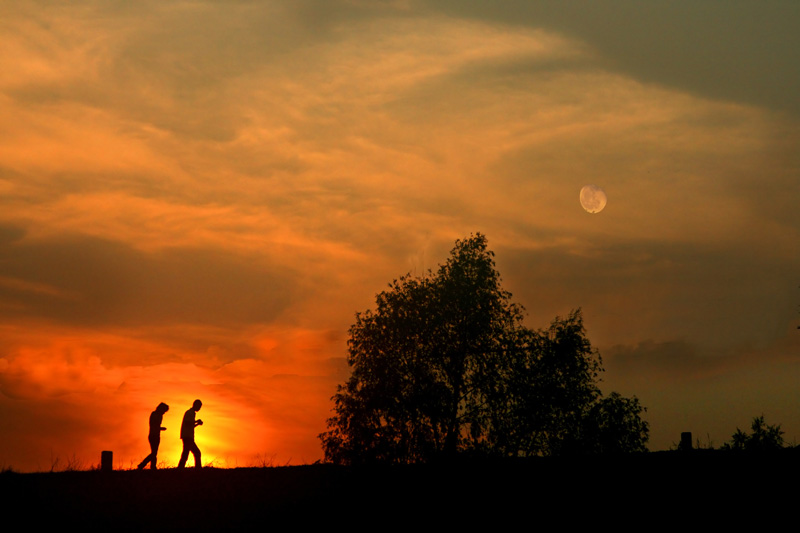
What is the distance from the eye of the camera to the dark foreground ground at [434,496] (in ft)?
69.3

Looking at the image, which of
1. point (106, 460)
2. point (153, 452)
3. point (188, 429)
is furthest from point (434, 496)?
point (106, 460)

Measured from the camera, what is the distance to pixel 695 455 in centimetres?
2705

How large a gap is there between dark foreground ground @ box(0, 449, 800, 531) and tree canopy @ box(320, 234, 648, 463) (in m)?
20.5

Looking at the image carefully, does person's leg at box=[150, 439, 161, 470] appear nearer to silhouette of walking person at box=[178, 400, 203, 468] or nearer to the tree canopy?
silhouette of walking person at box=[178, 400, 203, 468]

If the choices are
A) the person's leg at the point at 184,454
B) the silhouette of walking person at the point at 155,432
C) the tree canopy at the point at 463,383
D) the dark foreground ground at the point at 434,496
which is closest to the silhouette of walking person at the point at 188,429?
the person's leg at the point at 184,454

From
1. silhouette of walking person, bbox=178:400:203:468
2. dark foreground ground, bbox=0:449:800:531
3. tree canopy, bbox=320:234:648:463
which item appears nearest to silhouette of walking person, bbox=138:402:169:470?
silhouette of walking person, bbox=178:400:203:468

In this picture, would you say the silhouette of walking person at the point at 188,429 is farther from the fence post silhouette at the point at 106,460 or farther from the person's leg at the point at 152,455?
the fence post silhouette at the point at 106,460

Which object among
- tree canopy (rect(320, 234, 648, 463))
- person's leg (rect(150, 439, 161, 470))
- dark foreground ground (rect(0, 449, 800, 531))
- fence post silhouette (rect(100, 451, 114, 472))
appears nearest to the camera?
dark foreground ground (rect(0, 449, 800, 531))

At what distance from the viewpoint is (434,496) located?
78.2 ft

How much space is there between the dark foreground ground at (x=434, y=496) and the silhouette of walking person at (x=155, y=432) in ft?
6.17

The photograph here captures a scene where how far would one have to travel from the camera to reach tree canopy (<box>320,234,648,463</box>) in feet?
158

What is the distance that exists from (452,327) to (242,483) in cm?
2661

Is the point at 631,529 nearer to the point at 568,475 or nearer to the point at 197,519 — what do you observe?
the point at 568,475

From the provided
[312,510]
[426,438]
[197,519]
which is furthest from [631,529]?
[426,438]
